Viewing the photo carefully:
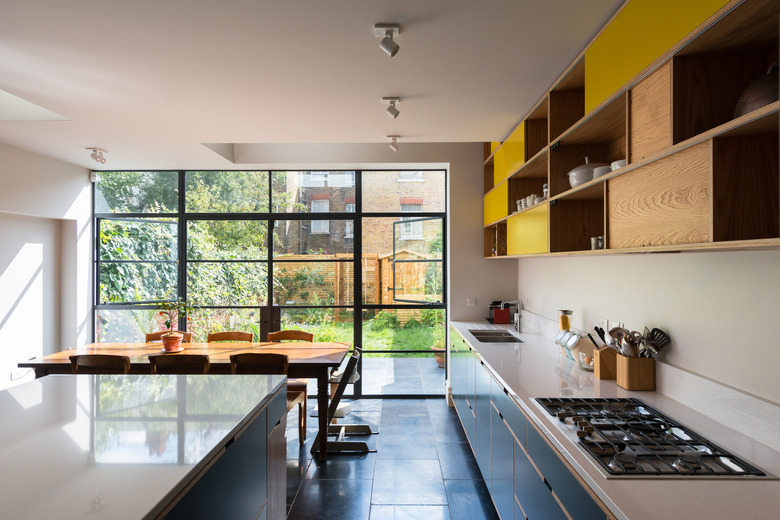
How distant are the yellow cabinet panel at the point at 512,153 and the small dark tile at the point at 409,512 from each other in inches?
99.0

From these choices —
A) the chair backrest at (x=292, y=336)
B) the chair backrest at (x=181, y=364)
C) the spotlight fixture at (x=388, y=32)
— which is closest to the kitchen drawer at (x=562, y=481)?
the spotlight fixture at (x=388, y=32)

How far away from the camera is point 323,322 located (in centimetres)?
518

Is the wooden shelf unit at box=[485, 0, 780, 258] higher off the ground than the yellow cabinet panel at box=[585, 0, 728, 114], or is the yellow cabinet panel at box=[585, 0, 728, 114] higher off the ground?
the yellow cabinet panel at box=[585, 0, 728, 114]

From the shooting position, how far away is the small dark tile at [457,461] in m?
3.23

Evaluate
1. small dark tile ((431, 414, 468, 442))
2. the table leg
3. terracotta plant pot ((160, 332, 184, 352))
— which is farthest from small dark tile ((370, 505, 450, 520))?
terracotta plant pot ((160, 332, 184, 352))

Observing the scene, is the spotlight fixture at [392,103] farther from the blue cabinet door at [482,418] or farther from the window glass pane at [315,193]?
the window glass pane at [315,193]

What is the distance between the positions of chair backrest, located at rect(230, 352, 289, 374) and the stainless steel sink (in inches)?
67.4

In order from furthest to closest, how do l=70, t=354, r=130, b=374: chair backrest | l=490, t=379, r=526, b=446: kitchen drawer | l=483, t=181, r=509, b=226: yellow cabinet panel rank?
l=483, t=181, r=509, b=226: yellow cabinet panel, l=70, t=354, r=130, b=374: chair backrest, l=490, t=379, r=526, b=446: kitchen drawer

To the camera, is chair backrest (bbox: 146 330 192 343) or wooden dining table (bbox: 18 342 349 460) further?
chair backrest (bbox: 146 330 192 343)

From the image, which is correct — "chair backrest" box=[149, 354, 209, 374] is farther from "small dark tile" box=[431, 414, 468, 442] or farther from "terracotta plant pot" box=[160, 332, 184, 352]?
"small dark tile" box=[431, 414, 468, 442]

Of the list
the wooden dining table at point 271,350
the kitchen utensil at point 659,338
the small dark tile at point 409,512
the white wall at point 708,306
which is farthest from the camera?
the wooden dining table at point 271,350

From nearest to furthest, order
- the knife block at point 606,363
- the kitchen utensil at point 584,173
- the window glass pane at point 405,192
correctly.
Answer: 1. the kitchen utensil at point 584,173
2. the knife block at point 606,363
3. the window glass pane at point 405,192

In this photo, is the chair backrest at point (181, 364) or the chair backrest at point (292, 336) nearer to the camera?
the chair backrest at point (181, 364)

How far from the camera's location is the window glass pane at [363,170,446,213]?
5148 millimetres
